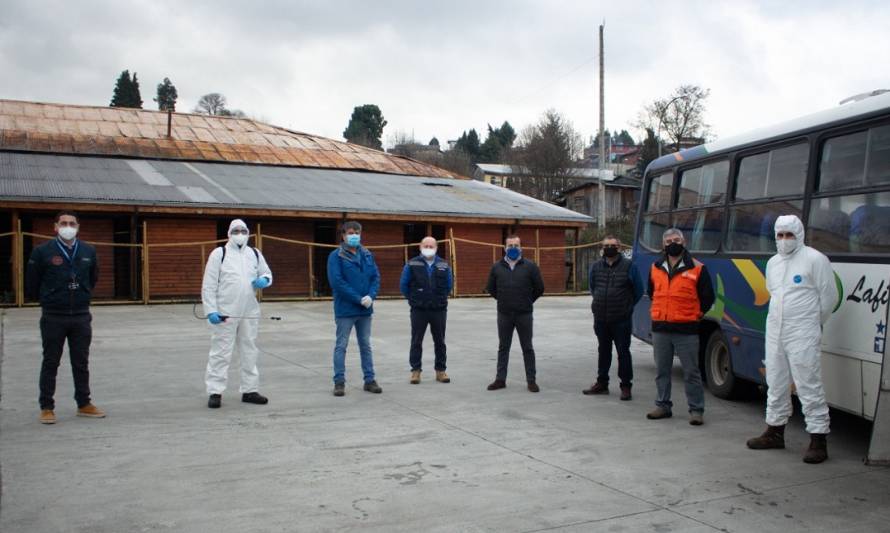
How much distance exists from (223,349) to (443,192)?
70.2ft

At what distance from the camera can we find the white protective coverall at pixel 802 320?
625 cm

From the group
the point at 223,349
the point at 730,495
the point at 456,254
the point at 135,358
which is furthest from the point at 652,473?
the point at 456,254

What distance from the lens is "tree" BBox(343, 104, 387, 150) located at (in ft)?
351

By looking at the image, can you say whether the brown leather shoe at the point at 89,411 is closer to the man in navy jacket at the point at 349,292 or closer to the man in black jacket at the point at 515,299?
the man in navy jacket at the point at 349,292

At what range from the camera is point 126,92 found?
77.1m

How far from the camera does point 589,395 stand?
902 centimetres

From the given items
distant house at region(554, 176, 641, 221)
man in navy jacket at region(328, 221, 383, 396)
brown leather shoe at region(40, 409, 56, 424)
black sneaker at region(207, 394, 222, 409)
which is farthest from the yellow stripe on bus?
distant house at region(554, 176, 641, 221)

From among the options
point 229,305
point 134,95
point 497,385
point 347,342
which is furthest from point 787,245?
point 134,95

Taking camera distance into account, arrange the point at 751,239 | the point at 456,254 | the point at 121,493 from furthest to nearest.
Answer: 1. the point at 456,254
2. the point at 751,239
3. the point at 121,493

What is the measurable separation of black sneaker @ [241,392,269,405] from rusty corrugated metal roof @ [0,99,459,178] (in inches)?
817

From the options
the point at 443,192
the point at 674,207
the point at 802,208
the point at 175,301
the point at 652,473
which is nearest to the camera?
the point at 652,473

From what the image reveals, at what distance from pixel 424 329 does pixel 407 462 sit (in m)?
3.53

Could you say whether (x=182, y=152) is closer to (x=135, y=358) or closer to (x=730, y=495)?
(x=135, y=358)

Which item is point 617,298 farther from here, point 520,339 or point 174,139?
point 174,139
